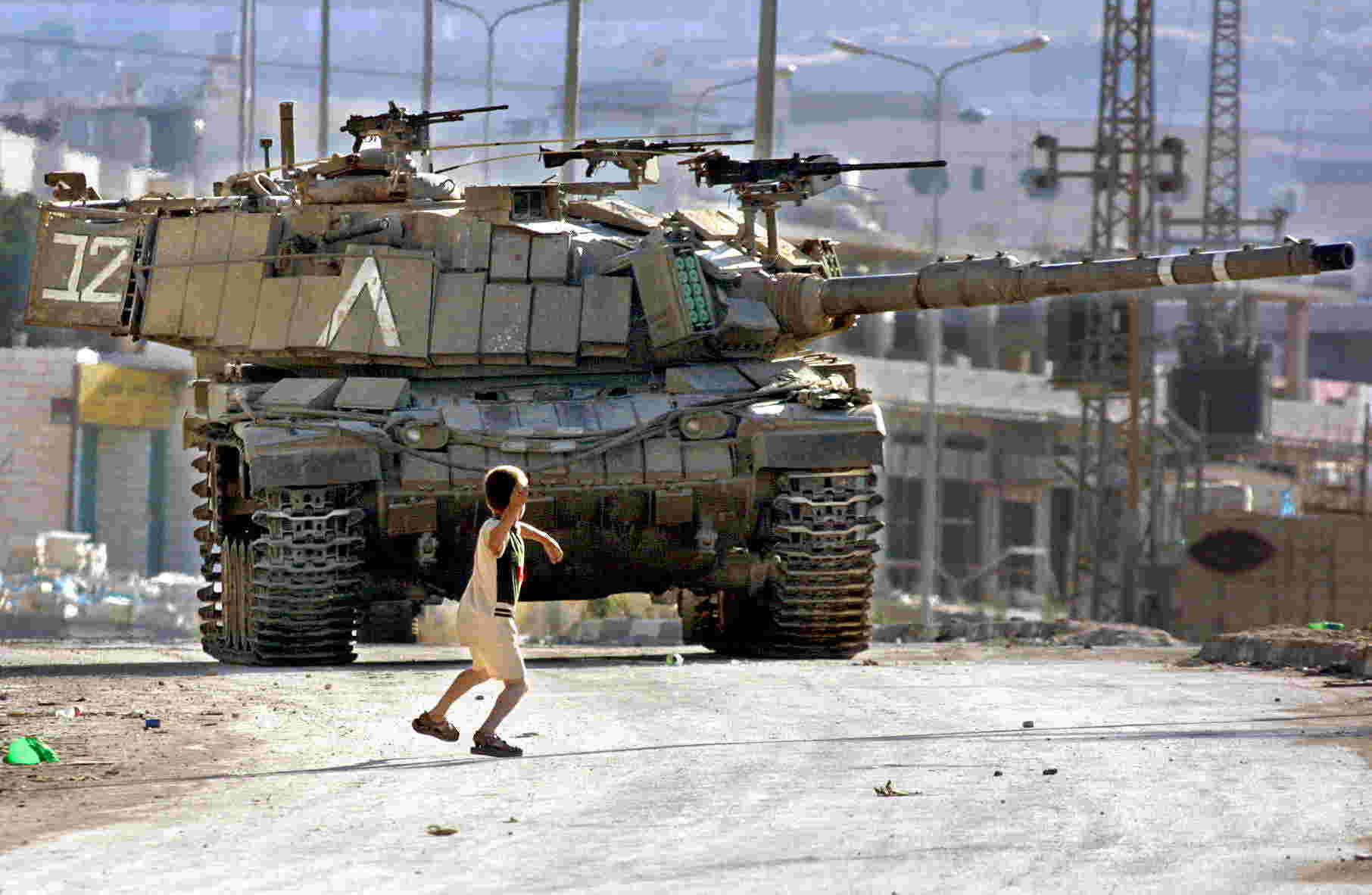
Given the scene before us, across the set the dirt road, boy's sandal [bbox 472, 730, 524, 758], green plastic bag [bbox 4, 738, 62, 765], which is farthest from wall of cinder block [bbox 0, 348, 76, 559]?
boy's sandal [bbox 472, 730, 524, 758]

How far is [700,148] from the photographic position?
76.6ft

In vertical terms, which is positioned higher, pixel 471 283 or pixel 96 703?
pixel 471 283

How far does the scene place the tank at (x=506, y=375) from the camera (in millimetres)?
21188

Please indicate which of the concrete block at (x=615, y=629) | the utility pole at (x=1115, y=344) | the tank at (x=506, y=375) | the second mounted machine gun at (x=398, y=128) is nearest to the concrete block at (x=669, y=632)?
the concrete block at (x=615, y=629)

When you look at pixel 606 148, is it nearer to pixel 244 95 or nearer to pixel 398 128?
pixel 398 128

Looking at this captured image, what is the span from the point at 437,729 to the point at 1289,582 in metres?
35.7

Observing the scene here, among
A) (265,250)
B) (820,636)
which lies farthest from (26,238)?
(820,636)

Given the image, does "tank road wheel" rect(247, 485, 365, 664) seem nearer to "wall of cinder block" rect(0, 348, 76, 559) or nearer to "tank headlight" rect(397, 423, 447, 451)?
"tank headlight" rect(397, 423, 447, 451)

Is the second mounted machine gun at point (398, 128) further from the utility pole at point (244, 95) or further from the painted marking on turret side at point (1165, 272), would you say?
the utility pole at point (244, 95)

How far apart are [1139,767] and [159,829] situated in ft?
14.9

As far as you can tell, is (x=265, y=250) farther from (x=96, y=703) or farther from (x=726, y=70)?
(x=726, y=70)

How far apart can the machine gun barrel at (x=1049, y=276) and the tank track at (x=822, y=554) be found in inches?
58.6

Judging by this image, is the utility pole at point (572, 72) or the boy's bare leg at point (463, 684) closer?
the boy's bare leg at point (463, 684)

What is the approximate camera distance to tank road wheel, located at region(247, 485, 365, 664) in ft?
68.5
